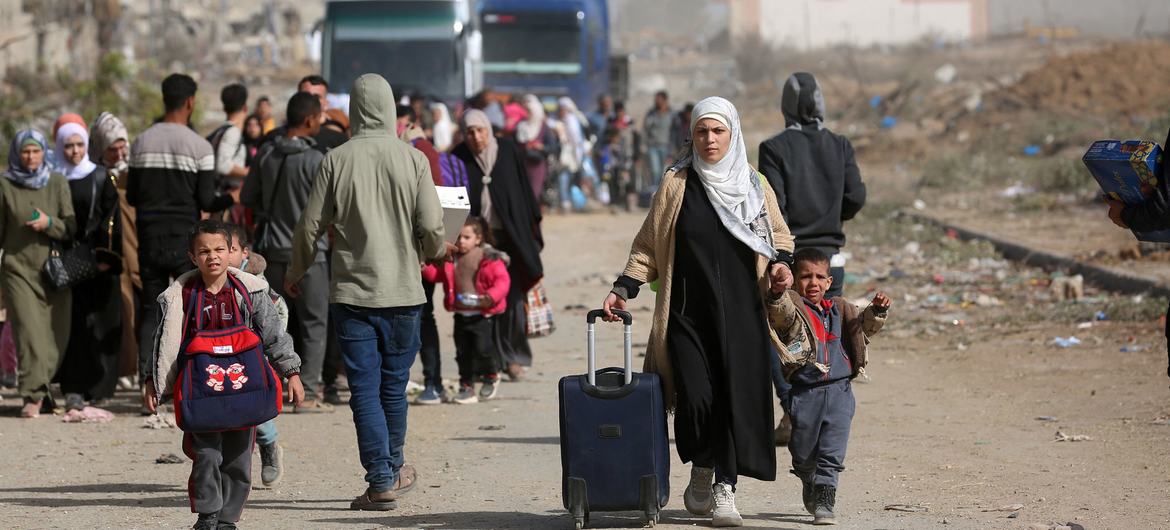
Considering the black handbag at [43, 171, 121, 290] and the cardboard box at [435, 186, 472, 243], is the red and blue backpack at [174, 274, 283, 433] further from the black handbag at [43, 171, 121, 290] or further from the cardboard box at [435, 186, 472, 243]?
the black handbag at [43, 171, 121, 290]

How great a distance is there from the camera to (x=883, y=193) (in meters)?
23.9

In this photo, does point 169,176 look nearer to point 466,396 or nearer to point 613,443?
point 466,396

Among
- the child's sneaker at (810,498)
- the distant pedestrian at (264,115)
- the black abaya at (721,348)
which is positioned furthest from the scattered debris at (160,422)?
the child's sneaker at (810,498)

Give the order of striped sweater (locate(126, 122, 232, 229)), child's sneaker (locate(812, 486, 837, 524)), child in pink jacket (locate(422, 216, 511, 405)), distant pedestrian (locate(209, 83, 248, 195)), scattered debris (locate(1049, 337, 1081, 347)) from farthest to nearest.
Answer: scattered debris (locate(1049, 337, 1081, 347)) < distant pedestrian (locate(209, 83, 248, 195)) < child in pink jacket (locate(422, 216, 511, 405)) < striped sweater (locate(126, 122, 232, 229)) < child's sneaker (locate(812, 486, 837, 524))

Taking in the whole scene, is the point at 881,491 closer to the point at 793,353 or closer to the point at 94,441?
the point at 793,353

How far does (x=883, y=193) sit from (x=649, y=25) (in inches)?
3757

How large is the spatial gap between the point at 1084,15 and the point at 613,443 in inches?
3176

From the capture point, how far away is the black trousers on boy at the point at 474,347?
9.49 m

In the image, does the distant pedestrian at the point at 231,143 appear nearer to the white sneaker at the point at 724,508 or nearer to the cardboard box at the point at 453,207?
the cardboard box at the point at 453,207

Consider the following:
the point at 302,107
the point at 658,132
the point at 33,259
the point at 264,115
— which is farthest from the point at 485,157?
the point at 658,132

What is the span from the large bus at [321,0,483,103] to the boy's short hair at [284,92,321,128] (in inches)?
575

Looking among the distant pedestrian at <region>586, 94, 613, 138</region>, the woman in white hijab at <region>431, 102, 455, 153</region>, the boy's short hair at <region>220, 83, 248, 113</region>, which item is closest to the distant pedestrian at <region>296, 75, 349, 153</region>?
the boy's short hair at <region>220, 83, 248, 113</region>

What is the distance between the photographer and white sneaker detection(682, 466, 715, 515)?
6.11 metres

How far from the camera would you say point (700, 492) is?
6.12m
